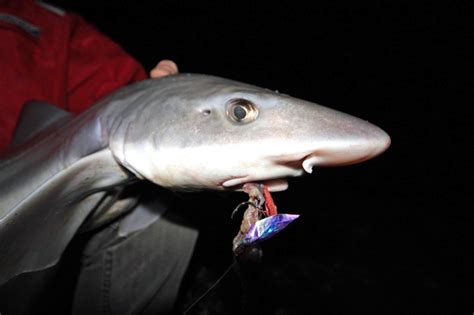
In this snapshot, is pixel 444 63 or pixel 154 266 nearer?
pixel 154 266

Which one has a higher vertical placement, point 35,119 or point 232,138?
point 232,138

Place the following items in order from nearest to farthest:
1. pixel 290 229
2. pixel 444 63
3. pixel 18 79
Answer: pixel 18 79 < pixel 290 229 < pixel 444 63

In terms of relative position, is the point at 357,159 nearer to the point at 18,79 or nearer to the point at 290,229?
the point at 18,79

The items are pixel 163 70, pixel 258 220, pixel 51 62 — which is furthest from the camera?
pixel 51 62

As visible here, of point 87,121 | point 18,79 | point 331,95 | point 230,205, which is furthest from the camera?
point 331,95

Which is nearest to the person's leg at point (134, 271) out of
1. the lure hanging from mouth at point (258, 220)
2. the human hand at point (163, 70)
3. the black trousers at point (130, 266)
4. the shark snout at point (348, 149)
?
the black trousers at point (130, 266)

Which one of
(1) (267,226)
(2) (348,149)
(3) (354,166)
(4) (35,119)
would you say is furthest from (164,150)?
(3) (354,166)

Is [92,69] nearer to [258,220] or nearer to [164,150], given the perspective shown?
[164,150]

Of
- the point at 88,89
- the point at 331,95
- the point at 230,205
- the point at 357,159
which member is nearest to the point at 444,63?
the point at 331,95
